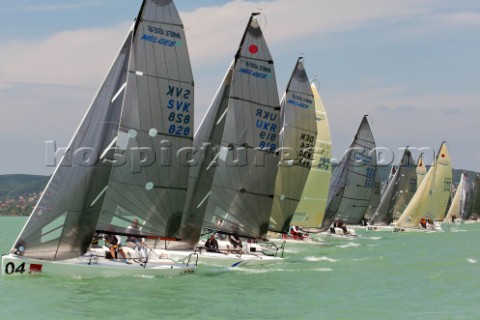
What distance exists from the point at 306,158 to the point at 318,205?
719cm

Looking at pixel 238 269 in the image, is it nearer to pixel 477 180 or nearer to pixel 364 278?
pixel 364 278

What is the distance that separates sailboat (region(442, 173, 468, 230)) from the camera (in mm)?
109938

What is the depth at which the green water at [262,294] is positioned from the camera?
2222cm

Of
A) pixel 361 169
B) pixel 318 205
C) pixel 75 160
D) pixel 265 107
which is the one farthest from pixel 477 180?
pixel 75 160

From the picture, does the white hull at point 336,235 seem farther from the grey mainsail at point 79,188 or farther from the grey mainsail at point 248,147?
the grey mainsail at point 79,188

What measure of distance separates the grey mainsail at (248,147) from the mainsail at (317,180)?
1267 cm

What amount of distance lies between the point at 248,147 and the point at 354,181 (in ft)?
83.7

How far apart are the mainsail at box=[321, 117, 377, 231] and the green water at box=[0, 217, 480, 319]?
19.5m

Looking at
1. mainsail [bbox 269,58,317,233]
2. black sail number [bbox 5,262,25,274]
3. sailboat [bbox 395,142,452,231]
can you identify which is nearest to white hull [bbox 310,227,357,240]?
sailboat [bbox 395,142,452,231]

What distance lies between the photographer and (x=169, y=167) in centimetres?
2862

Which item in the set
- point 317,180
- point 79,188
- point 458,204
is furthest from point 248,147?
point 458,204

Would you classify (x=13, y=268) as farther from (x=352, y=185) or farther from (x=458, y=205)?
(x=458, y=205)

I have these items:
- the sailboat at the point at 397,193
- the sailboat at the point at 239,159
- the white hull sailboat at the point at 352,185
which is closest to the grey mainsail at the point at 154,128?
the sailboat at the point at 239,159
